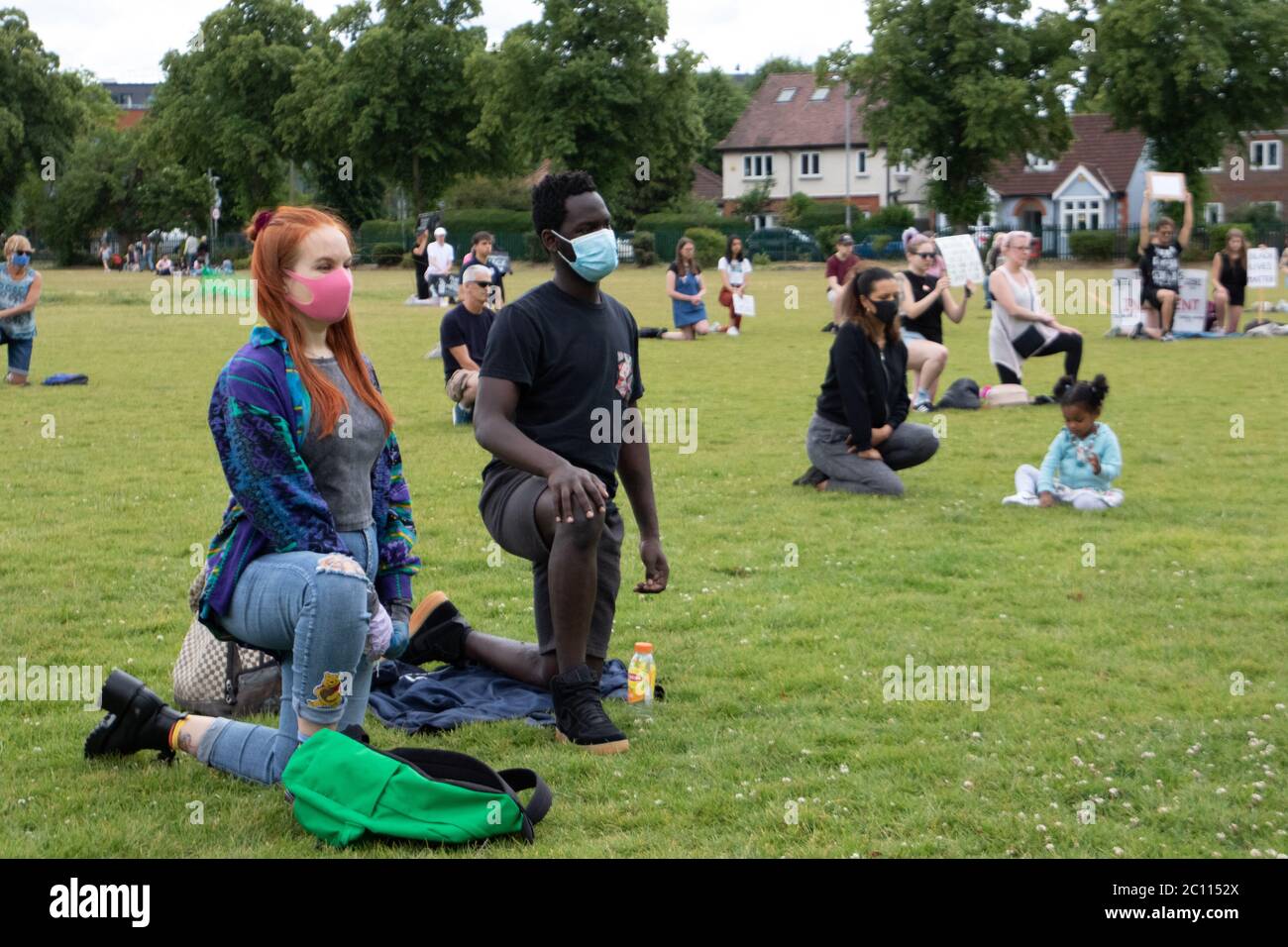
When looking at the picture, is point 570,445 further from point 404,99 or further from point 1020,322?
point 404,99

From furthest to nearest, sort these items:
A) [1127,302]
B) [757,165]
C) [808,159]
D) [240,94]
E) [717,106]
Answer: [717,106]
[757,165]
[808,159]
[240,94]
[1127,302]

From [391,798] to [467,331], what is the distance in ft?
30.7

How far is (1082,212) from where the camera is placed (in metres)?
84.6

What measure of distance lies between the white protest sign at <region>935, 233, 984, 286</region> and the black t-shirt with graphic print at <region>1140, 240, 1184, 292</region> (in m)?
6.34

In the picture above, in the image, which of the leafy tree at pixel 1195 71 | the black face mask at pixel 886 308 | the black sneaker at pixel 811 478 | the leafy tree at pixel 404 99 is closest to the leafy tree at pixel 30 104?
the leafy tree at pixel 404 99

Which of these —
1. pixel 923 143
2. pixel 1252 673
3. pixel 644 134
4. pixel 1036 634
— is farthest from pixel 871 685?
pixel 644 134

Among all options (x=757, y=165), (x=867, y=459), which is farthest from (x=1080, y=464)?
(x=757, y=165)

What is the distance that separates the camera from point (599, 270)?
6.00 m

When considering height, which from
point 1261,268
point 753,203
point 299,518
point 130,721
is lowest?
point 130,721

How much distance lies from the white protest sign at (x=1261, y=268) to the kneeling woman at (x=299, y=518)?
25572mm

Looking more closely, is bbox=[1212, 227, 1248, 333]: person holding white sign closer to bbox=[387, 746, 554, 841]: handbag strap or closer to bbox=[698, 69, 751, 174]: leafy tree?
bbox=[387, 746, 554, 841]: handbag strap

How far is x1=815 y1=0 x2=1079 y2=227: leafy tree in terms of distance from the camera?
64062 mm

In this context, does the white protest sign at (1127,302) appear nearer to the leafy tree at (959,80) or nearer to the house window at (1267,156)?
the leafy tree at (959,80)

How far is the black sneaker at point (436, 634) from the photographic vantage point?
6762 mm
